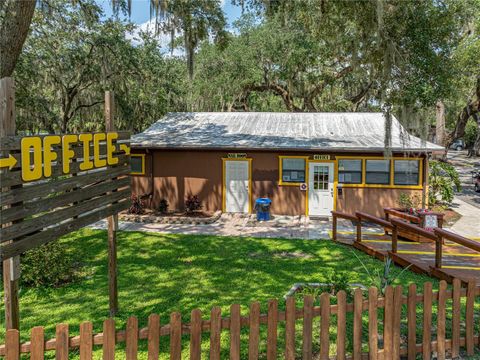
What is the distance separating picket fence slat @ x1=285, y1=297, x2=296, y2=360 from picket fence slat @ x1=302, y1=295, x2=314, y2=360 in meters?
0.13

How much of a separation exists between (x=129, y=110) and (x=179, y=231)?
11223 millimetres

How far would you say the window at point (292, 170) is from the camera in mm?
13672

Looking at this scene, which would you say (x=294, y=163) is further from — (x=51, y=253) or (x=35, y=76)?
(x=35, y=76)

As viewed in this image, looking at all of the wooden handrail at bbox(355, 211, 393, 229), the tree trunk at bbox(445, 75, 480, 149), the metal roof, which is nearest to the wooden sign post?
the wooden handrail at bbox(355, 211, 393, 229)

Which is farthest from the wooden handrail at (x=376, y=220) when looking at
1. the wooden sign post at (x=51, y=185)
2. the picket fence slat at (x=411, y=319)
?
the wooden sign post at (x=51, y=185)

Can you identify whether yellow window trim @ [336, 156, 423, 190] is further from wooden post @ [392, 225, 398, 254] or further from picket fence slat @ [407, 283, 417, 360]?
picket fence slat @ [407, 283, 417, 360]

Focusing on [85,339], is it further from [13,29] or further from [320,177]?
[320,177]

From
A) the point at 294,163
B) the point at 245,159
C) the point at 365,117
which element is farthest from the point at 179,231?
the point at 365,117

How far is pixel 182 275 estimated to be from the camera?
735cm

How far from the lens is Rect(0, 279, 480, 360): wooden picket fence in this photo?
3.17m

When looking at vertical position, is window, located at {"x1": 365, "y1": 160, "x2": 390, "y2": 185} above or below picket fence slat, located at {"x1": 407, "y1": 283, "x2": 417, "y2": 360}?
above

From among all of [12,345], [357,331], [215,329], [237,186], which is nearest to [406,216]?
[237,186]

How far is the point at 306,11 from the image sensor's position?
351 inches

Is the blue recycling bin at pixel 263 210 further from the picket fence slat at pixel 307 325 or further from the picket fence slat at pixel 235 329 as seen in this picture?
the picket fence slat at pixel 235 329
